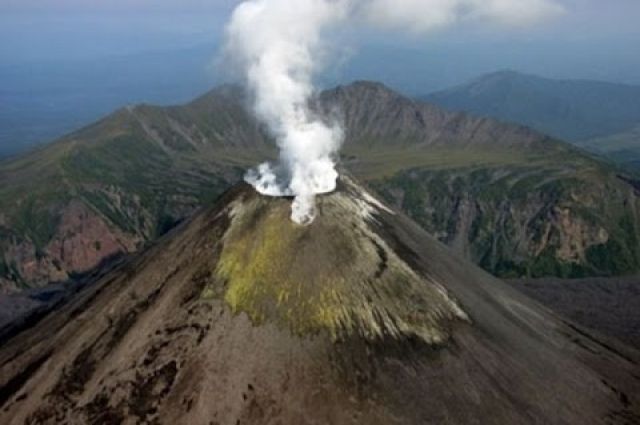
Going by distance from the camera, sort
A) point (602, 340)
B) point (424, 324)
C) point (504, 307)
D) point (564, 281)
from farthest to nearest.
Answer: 1. point (564, 281)
2. point (602, 340)
3. point (504, 307)
4. point (424, 324)

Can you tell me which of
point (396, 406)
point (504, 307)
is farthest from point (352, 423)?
point (504, 307)

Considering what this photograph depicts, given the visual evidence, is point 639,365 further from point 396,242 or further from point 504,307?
point 396,242

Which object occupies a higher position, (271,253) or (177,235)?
(177,235)

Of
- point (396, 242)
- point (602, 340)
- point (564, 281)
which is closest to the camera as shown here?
point (396, 242)

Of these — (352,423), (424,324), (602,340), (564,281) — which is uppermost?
(564,281)

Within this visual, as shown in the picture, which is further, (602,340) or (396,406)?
(602,340)

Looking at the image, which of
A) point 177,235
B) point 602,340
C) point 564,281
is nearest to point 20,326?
point 177,235

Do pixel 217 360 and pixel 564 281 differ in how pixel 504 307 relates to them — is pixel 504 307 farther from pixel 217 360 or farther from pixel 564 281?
pixel 564 281
